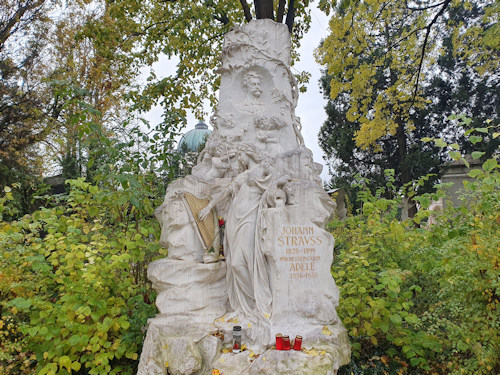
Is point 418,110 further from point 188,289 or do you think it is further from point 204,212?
point 188,289

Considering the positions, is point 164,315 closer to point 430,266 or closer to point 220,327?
point 220,327

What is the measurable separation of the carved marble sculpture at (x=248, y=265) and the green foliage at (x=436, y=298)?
0.53 m

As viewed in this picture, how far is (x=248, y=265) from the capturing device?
400 cm

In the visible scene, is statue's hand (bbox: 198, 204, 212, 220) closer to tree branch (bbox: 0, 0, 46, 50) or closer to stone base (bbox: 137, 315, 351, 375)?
Answer: stone base (bbox: 137, 315, 351, 375)

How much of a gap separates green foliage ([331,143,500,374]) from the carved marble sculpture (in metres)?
0.53

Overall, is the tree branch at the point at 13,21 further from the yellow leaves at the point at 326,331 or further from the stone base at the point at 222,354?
the yellow leaves at the point at 326,331

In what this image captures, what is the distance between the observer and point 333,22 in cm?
888

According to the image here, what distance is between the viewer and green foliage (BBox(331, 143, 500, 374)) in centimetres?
335

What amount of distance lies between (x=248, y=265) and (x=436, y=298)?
2.54 meters

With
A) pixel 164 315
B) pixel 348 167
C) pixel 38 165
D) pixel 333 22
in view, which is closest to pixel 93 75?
pixel 38 165

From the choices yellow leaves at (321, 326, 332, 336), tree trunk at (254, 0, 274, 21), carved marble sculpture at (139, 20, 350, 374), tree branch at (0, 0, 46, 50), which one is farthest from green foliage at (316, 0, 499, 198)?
tree branch at (0, 0, 46, 50)

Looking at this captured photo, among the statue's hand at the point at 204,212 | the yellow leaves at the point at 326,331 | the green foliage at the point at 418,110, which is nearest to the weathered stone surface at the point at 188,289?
the statue's hand at the point at 204,212

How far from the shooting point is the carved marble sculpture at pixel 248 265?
3.53 metres

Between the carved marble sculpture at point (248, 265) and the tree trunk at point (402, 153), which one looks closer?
the carved marble sculpture at point (248, 265)
